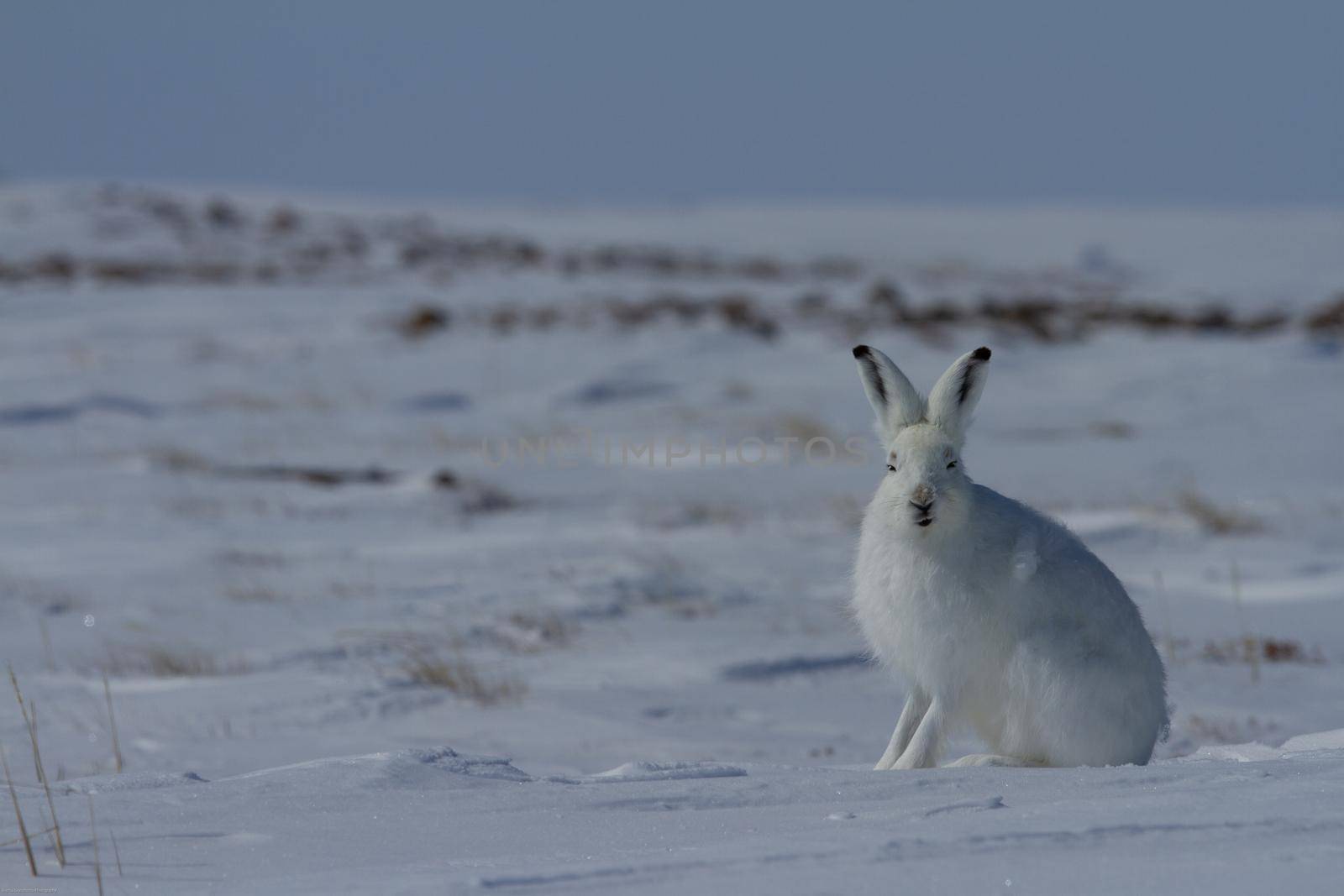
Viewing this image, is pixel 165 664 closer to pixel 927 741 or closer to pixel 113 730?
pixel 113 730

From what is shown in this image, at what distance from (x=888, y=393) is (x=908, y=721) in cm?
90

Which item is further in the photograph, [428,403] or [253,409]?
[428,403]

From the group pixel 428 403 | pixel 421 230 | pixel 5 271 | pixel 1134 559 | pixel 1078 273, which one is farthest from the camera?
pixel 1078 273

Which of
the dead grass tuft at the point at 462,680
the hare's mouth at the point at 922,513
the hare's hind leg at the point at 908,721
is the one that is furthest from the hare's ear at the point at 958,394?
the dead grass tuft at the point at 462,680

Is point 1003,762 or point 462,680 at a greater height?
point 1003,762

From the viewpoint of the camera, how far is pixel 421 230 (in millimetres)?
48969

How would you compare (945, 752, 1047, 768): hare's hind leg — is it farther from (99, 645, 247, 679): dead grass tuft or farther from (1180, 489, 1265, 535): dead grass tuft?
(1180, 489, 1265, 535): dead grass tuft

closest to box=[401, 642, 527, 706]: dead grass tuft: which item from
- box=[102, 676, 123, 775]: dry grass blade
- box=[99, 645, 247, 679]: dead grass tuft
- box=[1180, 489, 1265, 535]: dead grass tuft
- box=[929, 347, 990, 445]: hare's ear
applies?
box=[99, 645, 247, 679]: dead grass tuft

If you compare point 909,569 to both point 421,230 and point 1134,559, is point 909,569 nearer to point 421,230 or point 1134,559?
point 1134,559

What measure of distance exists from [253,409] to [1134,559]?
993 cm

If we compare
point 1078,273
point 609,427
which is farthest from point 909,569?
point 1078,273

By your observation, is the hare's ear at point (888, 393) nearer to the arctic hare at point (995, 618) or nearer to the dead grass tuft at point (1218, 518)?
the arctic hare at point (995, 618)

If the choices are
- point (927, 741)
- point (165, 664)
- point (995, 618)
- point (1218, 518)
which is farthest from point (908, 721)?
point (1218, 518)

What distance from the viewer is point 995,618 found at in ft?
12.3
